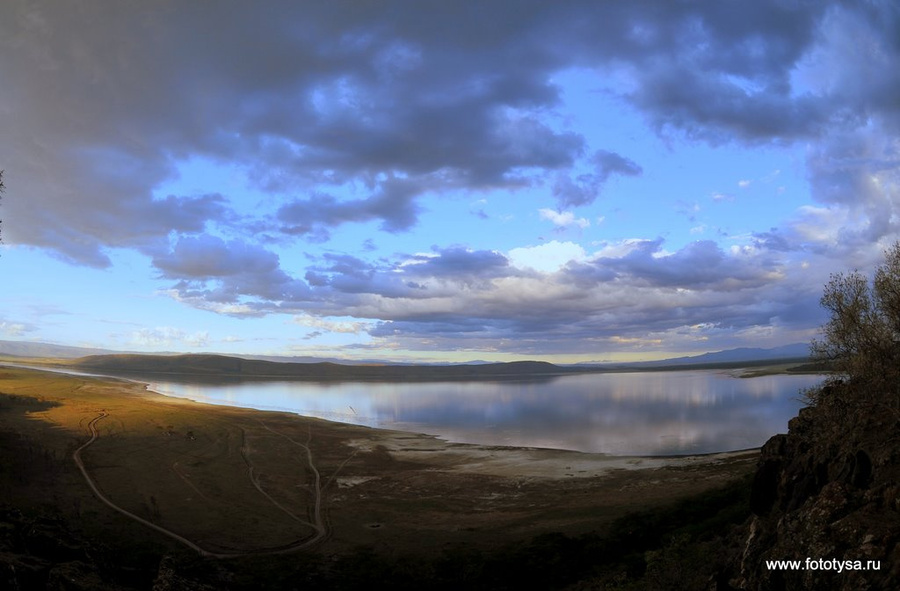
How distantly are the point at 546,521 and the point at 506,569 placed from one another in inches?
228

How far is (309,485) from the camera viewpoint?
98.4 feet

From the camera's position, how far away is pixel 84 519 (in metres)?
20.2

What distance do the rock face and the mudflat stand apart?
37.3 ft

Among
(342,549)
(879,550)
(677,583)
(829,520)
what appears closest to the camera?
(879,550)

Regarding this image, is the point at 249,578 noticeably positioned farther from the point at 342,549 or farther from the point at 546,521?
the point at 546,521

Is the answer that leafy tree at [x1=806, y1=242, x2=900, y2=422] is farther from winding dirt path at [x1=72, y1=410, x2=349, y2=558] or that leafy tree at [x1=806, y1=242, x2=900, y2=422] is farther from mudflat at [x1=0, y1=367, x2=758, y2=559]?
winding dirt path at [x1=72, y1=410, x2=349, y2=558]

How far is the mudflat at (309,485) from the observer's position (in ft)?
68.8

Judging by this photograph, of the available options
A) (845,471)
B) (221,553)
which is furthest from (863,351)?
(221,553)

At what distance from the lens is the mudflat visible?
21.0 meters

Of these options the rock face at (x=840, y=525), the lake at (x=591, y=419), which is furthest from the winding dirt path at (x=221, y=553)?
the lake at (x=591, y=419)

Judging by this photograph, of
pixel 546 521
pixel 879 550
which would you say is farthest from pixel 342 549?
pixel 879 550

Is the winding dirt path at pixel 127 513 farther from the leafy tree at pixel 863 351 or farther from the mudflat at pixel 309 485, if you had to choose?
the leafy tree at pixel 863 351

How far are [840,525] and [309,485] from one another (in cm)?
2753

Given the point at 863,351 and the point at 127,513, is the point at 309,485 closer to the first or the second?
the point at 127,513
